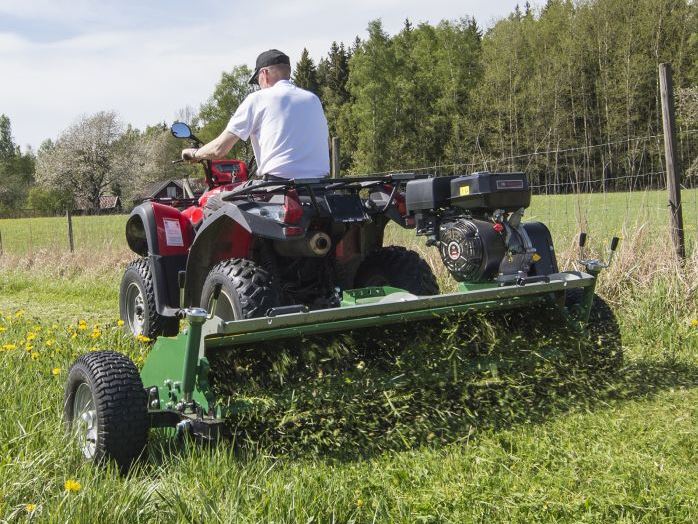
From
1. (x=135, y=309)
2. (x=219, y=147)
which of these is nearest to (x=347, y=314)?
(x=219, y=147)

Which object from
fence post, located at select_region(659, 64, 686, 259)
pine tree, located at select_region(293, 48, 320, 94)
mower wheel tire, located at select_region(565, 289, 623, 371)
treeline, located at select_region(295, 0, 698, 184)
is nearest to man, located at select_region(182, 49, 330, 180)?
mower wheel tire, located at select_region(565, 289, 623, 371)

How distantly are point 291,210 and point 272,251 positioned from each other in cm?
45

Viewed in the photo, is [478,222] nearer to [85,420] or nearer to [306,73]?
[85,420]

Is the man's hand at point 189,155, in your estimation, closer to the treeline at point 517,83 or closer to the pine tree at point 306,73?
the treeline at point 517,83

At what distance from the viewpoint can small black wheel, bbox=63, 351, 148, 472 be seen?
298 cm

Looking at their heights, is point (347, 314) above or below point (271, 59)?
below

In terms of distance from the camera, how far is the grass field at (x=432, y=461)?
8.43 feet

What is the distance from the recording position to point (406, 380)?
3574 millimetres

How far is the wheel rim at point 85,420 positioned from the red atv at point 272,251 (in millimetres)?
778

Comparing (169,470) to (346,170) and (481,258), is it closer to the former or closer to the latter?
(481,258)

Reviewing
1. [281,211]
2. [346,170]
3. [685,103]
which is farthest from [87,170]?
[281,211]

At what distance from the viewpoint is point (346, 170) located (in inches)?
2229

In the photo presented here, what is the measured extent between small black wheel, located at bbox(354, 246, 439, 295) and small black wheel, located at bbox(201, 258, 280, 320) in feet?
3.35

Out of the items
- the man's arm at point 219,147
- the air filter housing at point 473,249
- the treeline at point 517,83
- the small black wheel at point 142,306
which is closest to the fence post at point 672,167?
the air filter housing at point 473,249
